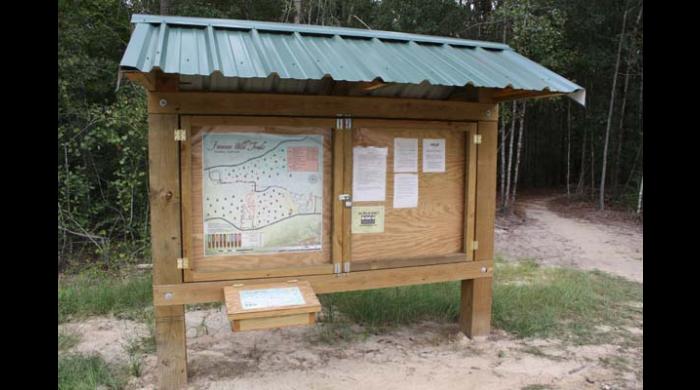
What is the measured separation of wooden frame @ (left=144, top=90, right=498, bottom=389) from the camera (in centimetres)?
335

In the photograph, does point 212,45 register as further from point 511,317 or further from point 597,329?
point 597,329

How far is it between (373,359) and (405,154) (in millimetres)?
1678

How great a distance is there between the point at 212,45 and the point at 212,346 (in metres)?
2.52

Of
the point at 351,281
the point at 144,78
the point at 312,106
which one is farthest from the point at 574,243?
the point at 144,78

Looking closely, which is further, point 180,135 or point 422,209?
point 422,209

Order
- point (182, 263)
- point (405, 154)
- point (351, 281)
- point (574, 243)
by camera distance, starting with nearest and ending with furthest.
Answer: point (182, 263), point (351, 281), point (405, 154), point (574, 243)

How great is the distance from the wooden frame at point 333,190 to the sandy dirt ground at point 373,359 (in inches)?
13.6

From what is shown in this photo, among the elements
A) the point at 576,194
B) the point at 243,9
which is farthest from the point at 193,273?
the point at 576,194

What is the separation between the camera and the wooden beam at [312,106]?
333cm

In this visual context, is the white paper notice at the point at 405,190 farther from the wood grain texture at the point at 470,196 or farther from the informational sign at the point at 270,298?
the informational sign at the point at 270,298

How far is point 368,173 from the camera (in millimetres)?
3896

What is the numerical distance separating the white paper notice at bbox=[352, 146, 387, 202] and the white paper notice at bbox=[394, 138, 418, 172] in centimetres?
11

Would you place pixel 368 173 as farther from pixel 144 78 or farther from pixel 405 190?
pixel 144 78

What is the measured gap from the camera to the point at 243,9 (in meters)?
12.6
